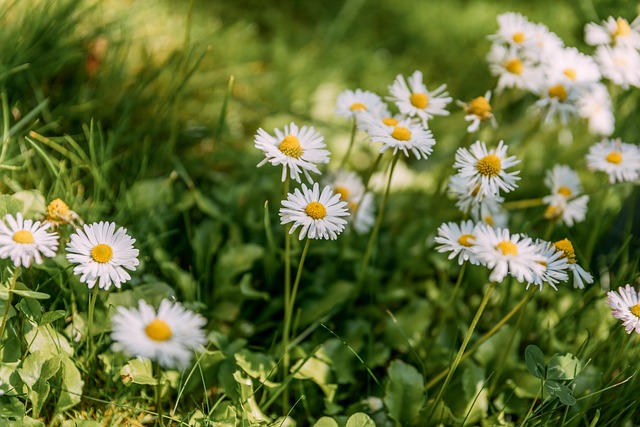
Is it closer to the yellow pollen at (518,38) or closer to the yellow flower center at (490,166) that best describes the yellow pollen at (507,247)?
the yellow flower center at (490,166)

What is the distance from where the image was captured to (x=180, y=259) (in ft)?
6.47

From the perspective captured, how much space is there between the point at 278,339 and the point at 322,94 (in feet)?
4.27

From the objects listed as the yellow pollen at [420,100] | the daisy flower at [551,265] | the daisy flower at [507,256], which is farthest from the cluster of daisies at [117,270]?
the yellow pollen at [420,100]

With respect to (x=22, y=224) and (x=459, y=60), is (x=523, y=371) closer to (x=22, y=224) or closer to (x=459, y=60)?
(x=22, y=224)

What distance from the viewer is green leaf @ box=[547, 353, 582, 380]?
4.60 ft

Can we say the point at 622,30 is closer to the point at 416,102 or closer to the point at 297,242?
the point at 416,102

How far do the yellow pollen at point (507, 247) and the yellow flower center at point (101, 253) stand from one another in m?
0.76

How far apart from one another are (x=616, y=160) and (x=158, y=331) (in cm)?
133

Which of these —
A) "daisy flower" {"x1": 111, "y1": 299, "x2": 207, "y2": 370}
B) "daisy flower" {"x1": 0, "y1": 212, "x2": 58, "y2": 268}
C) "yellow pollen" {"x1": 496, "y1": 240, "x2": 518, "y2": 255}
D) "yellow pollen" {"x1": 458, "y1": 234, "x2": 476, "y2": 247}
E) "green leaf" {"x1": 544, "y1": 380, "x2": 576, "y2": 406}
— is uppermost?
"yellow pollen" {"x1": 458, "y1": 234, "x2": 476, "y2": 247}

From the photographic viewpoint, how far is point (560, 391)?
4.47 ft

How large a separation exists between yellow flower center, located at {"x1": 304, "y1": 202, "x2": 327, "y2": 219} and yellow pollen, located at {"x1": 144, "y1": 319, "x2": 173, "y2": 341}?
1.34 ft

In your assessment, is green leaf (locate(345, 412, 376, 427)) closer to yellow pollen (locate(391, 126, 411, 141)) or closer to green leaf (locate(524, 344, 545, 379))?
green leaf (locate(524, 344, 545, 379))

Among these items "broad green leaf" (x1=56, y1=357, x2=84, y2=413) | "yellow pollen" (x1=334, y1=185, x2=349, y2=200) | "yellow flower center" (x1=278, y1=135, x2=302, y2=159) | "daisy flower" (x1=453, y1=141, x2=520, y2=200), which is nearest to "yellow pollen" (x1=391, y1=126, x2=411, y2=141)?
"daisy flower" (x1=453, y1=141, x2=520, y2=200)

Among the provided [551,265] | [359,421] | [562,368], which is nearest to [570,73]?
[551,265]
